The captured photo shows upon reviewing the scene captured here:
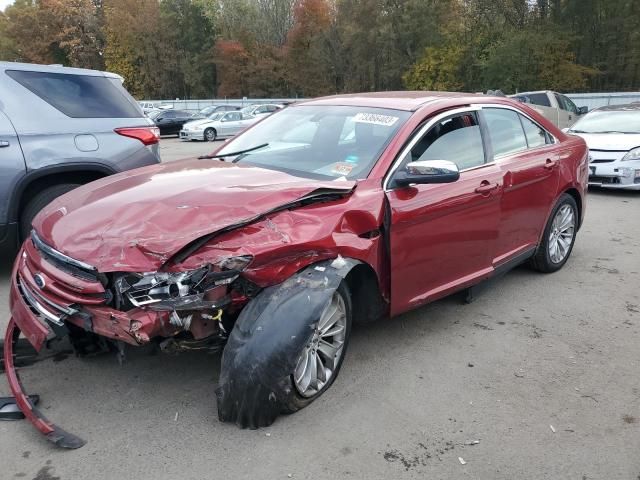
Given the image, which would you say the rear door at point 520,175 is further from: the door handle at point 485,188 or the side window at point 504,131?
the door handle at point 485,188

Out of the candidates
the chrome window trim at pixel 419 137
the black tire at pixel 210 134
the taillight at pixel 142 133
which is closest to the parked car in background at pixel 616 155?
the chrome window trim at pixel 419 137

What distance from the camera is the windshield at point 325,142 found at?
3.64m

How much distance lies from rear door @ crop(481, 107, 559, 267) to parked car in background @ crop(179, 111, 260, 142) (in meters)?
19.4

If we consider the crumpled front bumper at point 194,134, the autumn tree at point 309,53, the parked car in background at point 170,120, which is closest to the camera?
the crumpled front bumper at point 194,134

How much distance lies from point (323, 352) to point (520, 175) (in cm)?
234

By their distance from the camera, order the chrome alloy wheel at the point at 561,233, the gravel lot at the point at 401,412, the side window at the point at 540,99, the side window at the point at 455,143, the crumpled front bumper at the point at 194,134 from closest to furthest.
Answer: the gravel lot at the point at 401,412 < the side window at the point at 455,143 < the chrome alloy wheel at the point at 561,233 < the side window at the point at 540,99 < the crumpled front bumper at the point at 194,134

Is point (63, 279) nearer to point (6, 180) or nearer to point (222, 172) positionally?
point (222, 172)

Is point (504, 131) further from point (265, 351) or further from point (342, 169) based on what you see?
point (265, 351)

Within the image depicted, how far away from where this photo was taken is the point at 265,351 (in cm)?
275

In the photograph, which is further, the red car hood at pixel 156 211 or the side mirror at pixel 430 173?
the side mirror at pixel 430 173

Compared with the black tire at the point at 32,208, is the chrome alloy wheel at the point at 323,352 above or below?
below

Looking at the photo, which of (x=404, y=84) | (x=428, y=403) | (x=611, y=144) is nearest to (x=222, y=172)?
(x=428, y=403)

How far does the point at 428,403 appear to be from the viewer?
3.15 metres

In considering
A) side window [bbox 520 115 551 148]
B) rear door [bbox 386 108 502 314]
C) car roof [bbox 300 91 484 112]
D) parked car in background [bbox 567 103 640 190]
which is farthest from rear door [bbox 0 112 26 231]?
parked car in background [bbox 567 103 640 190]
